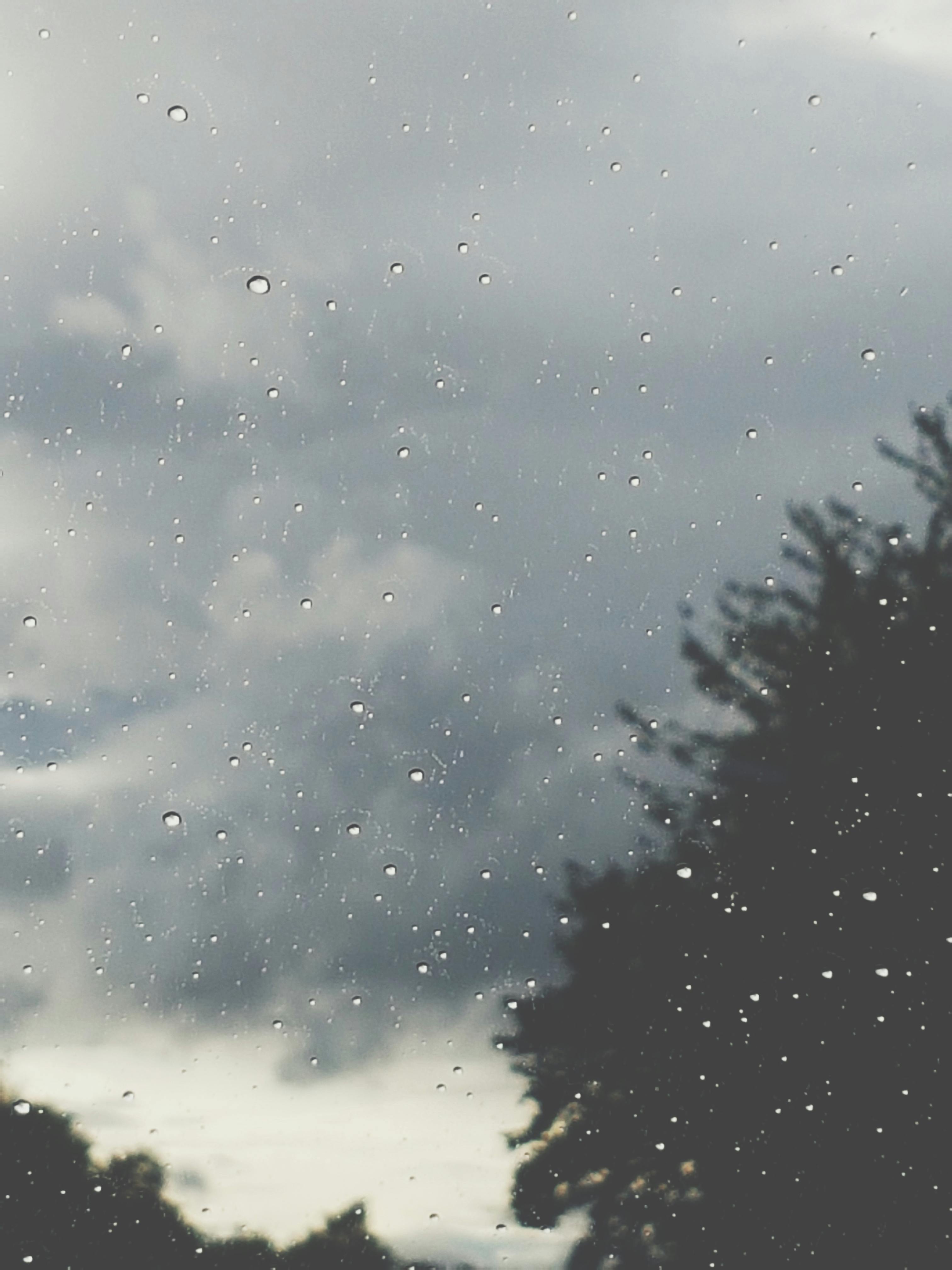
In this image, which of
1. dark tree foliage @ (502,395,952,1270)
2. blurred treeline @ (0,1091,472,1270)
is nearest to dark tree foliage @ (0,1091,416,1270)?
blurred treeline @ (0,1091,472,1270)

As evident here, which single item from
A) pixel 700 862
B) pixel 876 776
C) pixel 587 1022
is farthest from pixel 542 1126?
pixel 876 776

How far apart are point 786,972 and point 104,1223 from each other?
1988mm

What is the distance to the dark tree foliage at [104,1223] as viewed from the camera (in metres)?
2.65

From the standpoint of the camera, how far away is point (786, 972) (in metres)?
2.96

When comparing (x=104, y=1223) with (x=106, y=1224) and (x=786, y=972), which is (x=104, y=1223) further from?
(x=786, y=972)

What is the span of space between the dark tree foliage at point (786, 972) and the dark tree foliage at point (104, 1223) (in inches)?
20.3

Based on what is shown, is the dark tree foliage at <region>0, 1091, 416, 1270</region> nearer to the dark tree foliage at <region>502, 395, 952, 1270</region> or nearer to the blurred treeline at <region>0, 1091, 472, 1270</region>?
the blurred treeline at <region>0, 1091, 472, 1270</region>

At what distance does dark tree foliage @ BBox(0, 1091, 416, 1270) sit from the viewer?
2646mm

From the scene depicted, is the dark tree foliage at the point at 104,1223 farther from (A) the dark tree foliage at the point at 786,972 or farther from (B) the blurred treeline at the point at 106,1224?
(A) the dark tree foliage at the point at 786,972

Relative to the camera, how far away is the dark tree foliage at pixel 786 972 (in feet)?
9.00

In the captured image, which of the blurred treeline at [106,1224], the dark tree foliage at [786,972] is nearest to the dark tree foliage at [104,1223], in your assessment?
the blurred treeline at [106,1224]

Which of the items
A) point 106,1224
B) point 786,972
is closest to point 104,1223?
point 106,1224

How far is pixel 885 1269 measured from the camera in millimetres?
2660

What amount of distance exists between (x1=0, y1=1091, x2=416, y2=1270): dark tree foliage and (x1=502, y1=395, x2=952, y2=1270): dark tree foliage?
1.70ft
